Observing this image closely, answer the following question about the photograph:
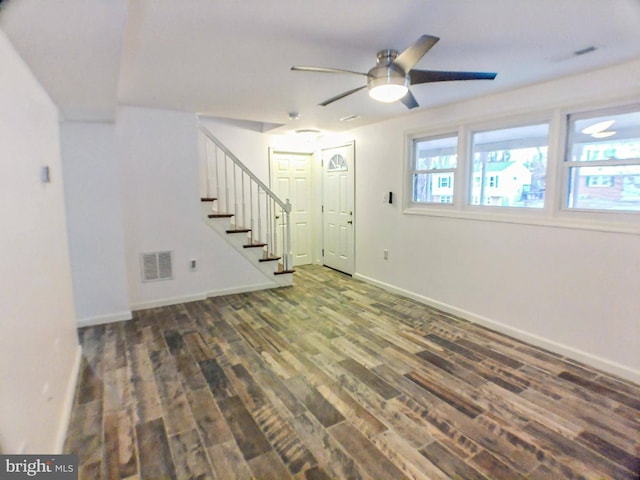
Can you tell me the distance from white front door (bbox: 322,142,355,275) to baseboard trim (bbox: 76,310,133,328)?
10.8 ft

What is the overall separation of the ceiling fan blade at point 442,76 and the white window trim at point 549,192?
129 centimetres

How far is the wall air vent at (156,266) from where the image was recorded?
430 cm

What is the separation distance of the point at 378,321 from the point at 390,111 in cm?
Answer: 253

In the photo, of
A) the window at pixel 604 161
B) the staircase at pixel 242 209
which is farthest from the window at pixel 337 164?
the window at pixel 604 161

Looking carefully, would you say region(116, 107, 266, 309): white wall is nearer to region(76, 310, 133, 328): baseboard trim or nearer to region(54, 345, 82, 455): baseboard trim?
region(76, 310, 133, 328): baseboard trim

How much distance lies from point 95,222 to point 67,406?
80.8 inches

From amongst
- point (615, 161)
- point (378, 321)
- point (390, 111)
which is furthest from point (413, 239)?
point (615, 161)

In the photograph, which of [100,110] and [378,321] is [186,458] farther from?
[100,110]

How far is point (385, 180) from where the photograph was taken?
16.1 feet

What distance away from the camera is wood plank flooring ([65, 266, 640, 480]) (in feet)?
6.20

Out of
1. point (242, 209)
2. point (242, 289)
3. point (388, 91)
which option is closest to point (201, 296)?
point (242, 289)

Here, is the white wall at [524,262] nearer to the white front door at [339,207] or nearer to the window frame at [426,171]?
the window frame at [426,171]

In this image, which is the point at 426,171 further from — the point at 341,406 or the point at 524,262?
the point at 341,406

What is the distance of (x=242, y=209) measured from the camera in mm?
5395
